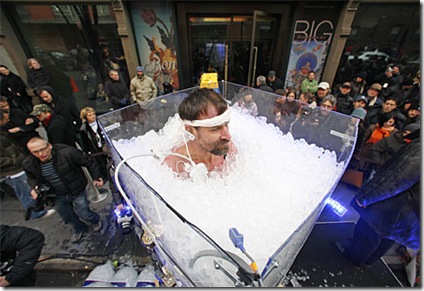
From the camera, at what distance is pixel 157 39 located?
19.3 feet

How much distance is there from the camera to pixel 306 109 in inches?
86.1

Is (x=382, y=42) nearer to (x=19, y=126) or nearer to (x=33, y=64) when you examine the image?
(x=19, y=126)

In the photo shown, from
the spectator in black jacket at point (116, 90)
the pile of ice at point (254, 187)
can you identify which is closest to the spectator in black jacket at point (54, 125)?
the spectator in black jacket at point (116, 90)

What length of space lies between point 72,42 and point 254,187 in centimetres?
747

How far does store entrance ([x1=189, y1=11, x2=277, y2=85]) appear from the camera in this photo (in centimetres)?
583

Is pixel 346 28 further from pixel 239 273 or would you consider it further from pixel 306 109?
pixel 239 273

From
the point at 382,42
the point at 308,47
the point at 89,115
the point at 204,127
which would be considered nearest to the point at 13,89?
the point at 89,115

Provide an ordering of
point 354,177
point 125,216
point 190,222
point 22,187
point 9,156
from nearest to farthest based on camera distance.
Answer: point 190,222 < point 125,216 < point 9,156 < point 22,187 < point 354,177

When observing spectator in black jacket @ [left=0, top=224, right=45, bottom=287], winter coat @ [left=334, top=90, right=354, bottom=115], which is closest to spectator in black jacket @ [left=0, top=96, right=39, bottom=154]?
spectator in black jacket @ [left=0, top=224, right=45, bottom=287]

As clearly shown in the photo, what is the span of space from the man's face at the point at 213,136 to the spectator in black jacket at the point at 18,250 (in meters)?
1.93

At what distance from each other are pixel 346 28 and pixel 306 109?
535cm

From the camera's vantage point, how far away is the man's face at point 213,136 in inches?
66.9

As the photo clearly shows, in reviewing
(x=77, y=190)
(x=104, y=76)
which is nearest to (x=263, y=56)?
(x=104, y=76)

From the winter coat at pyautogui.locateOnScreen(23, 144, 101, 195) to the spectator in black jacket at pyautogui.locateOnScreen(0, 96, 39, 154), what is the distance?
1227mm
